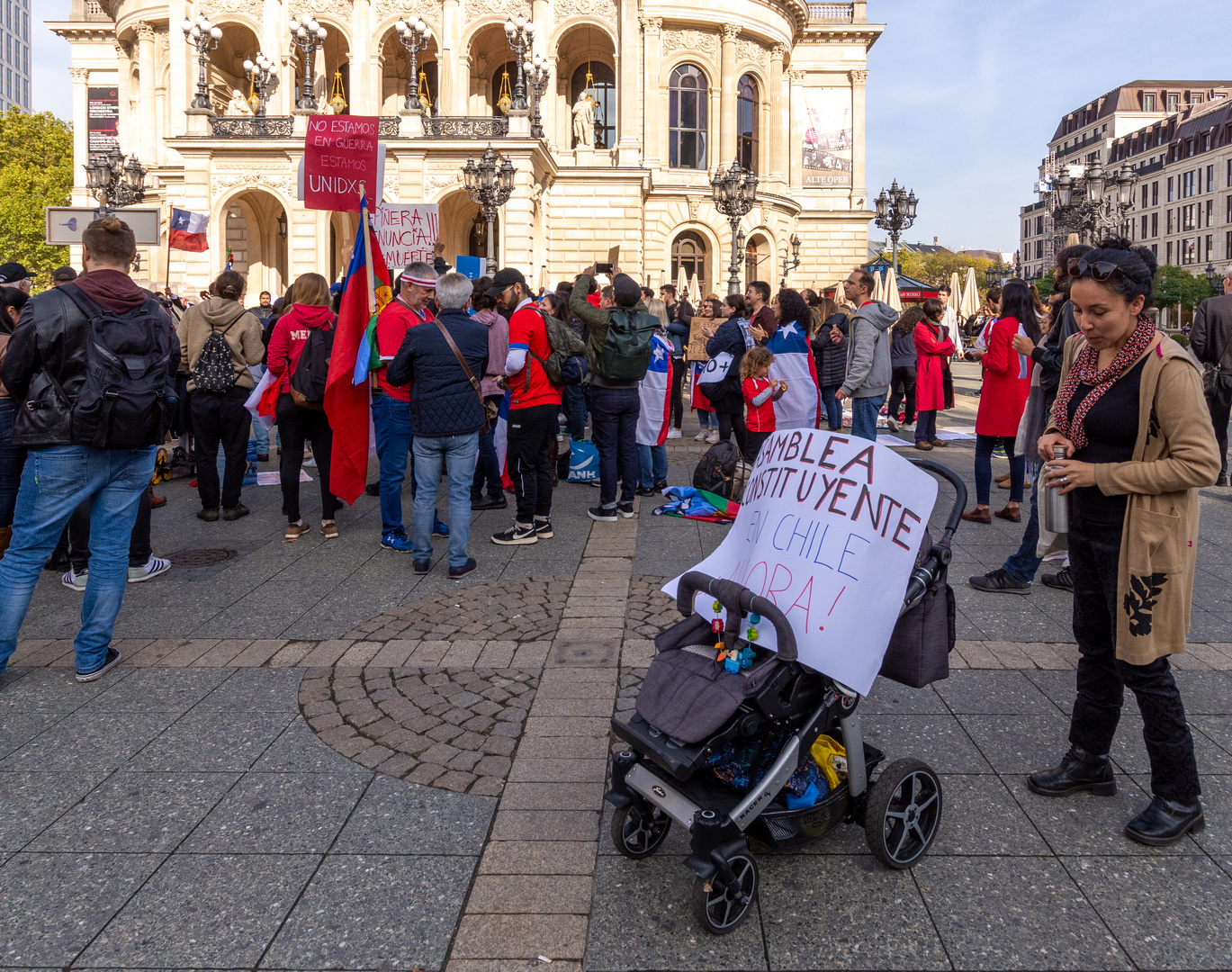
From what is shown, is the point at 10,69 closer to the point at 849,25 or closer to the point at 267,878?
the point at 849,25

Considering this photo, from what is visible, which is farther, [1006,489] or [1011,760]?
[1006,489]

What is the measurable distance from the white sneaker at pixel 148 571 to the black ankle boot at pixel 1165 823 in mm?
5645

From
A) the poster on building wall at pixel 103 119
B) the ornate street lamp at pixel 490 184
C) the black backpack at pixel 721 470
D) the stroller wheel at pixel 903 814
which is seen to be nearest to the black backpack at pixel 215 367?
the black backpack at pixel 721 470

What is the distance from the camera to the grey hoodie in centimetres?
882

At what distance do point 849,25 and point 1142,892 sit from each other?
152ft

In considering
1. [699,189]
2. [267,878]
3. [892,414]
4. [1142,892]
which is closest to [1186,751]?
[1142,892]

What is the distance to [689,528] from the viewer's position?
7.70 m

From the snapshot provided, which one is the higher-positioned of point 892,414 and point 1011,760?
point 892,414

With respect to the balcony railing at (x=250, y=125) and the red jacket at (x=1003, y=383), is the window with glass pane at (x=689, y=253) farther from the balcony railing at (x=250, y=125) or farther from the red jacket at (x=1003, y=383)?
the red jacket at (x=1003, y=383)

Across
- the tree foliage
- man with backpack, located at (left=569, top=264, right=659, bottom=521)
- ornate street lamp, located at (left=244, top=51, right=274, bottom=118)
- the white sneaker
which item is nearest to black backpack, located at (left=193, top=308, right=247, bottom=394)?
the white sneaker

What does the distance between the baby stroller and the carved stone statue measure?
34920 millimetres

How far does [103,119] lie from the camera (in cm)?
4378

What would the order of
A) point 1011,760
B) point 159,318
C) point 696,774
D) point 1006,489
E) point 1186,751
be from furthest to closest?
point 1006,489 → point 159,318 → point 1011,760 → point 1186,751 → point 696,774

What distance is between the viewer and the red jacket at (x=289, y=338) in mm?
7188
